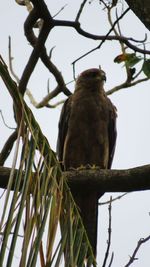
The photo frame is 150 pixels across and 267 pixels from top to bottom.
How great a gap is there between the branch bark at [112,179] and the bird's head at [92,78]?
402cm

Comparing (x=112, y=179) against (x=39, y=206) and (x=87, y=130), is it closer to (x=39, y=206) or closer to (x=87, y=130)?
(x=39, y=206)

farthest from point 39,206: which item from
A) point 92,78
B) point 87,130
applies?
point 92,78

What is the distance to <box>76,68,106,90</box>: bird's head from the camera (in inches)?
335

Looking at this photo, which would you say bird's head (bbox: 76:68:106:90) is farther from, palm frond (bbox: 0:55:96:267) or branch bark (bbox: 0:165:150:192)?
palm frond (bbox: 0:55:96:267)

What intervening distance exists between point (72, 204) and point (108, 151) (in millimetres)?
5016

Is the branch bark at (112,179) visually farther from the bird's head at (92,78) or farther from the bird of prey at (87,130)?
the bird's head at (92,78)

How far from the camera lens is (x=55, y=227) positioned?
2.82 meters

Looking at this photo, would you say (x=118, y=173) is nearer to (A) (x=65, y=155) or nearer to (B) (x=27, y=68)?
(B) (x=27, y=68)

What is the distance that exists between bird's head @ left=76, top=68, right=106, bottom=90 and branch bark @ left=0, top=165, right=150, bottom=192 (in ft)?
13.2

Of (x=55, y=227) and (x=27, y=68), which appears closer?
(x=55, y=227)

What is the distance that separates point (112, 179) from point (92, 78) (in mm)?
4439

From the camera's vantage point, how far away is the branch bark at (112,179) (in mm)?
4195

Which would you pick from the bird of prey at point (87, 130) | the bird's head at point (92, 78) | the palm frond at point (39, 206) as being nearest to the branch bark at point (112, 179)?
the palm frond at point (39, 206)

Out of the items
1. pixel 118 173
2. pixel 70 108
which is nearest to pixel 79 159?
pixel 70 108
